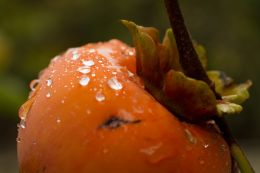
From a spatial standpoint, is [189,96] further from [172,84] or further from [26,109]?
[26,109]

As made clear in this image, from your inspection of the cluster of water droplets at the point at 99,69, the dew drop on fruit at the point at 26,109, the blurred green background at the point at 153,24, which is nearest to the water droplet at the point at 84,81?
the cluster of water droplets at the point at 99,69

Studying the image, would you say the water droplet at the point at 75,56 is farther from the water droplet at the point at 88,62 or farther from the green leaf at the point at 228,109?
the green leaf at the point at 228,109

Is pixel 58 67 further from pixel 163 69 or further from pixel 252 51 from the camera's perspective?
pixel 252 51

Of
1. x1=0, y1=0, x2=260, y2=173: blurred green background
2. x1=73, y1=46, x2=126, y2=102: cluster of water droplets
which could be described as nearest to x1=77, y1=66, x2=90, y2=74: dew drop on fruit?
x1=73, y1=46, x2=126, y2=102: cluster of water droplets

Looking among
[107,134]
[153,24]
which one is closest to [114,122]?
[107,134]

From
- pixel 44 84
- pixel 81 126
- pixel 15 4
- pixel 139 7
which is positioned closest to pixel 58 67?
pixel 44 84
